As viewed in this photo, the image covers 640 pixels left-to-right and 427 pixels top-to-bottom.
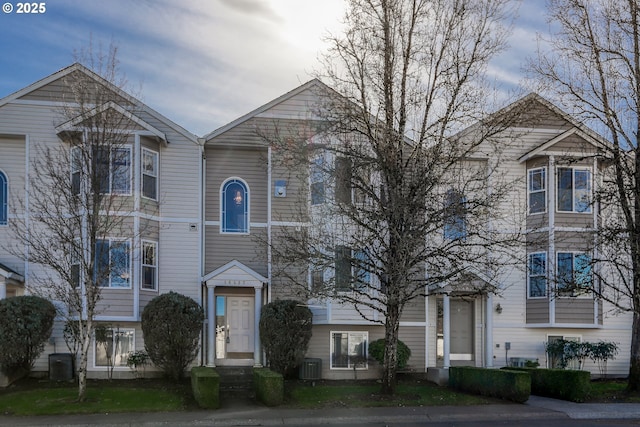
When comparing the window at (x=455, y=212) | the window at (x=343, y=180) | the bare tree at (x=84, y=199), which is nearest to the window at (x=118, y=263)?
the bare tree at (x=84, y=199)

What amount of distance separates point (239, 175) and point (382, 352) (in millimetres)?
6912

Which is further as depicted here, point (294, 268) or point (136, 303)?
point (294, 268)

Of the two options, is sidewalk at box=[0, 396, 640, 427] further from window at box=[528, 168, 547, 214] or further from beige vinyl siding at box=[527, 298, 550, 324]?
window at box=[528, 168, 547, 214]

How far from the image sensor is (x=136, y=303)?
813 inches

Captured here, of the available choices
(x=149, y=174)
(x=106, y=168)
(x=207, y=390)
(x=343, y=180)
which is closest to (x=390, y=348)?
Answer: (x=343, y=180)

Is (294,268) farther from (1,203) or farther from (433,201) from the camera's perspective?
(1,203)

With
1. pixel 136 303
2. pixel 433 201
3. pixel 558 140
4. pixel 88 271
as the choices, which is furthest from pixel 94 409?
pixel 558 140

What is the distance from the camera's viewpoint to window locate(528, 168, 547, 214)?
907 inches

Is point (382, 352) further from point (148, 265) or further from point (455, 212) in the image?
point (148, 265)

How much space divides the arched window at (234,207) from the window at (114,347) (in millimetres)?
4241

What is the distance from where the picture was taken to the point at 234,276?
2162cm

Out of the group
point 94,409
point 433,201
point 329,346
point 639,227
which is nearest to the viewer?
point 94,409

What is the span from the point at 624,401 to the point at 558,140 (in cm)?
845

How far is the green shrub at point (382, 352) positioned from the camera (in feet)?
69.9
